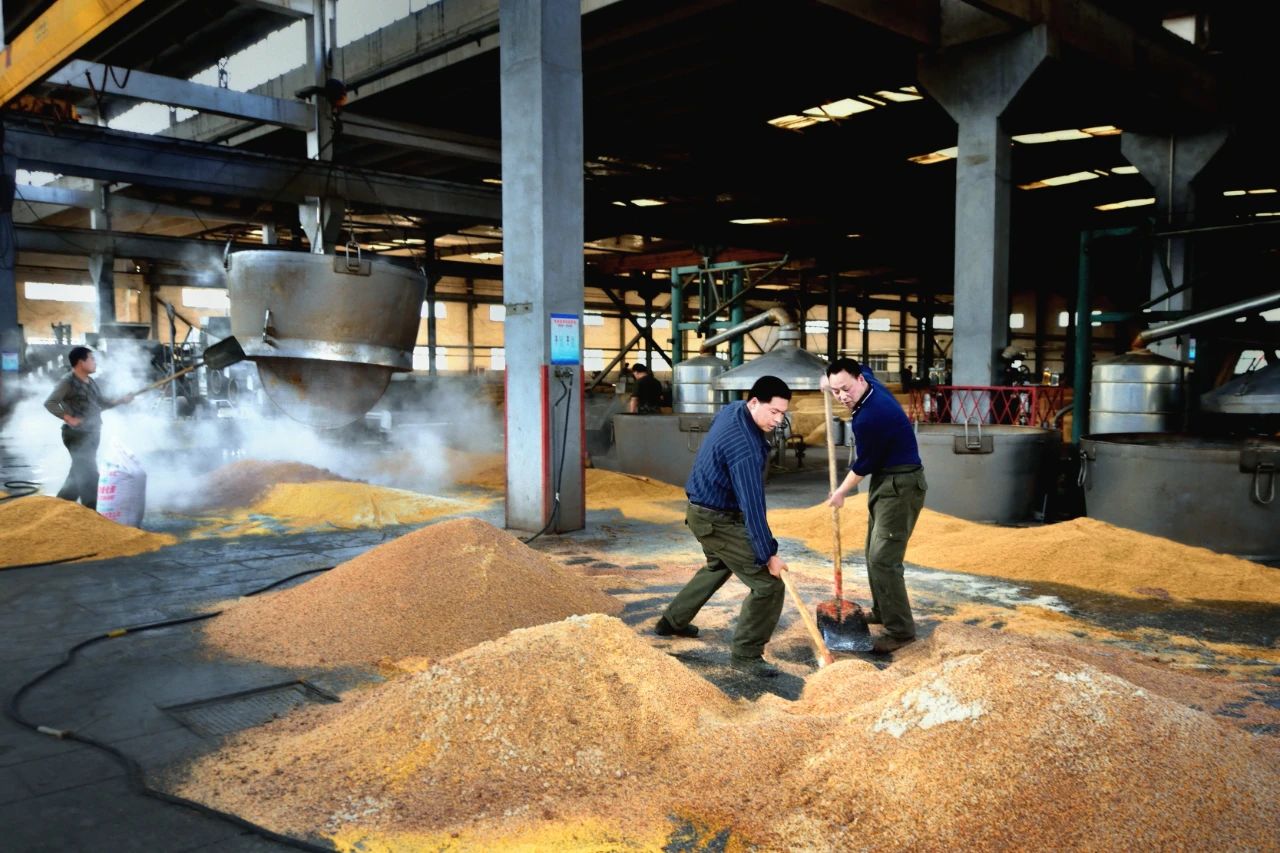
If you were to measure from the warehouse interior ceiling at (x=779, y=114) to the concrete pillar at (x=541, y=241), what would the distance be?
252cm

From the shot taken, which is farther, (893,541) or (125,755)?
(893,541)

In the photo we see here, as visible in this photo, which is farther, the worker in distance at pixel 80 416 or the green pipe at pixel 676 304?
the green pipe at pixel 676 304

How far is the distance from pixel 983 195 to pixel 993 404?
8.19 ft

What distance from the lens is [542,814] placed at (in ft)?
9.33

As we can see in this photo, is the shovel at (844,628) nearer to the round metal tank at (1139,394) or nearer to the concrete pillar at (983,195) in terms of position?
the concrete pillar at (983,195)

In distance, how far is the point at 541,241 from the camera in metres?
7.91

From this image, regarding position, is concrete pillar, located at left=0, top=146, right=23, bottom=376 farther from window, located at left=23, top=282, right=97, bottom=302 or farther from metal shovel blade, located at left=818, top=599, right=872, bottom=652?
window, located at left=23, top=282, right=97, bottom=302

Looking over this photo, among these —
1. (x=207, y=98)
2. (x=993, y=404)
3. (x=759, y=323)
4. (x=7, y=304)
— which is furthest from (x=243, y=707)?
(x=7, y=304)

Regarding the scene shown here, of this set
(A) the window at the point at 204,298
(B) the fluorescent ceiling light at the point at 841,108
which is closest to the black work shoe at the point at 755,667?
(B) the fluorescent ceiling light at the point at 841,108

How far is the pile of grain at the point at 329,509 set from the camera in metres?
8.65

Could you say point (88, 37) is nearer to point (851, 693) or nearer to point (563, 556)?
point (563, 556)

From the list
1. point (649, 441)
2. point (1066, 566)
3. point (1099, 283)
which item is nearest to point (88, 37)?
point (649, 441)

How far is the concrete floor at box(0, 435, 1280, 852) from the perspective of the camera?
9.53ft

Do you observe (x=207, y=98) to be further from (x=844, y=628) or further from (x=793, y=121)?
(x=844, y=628)
